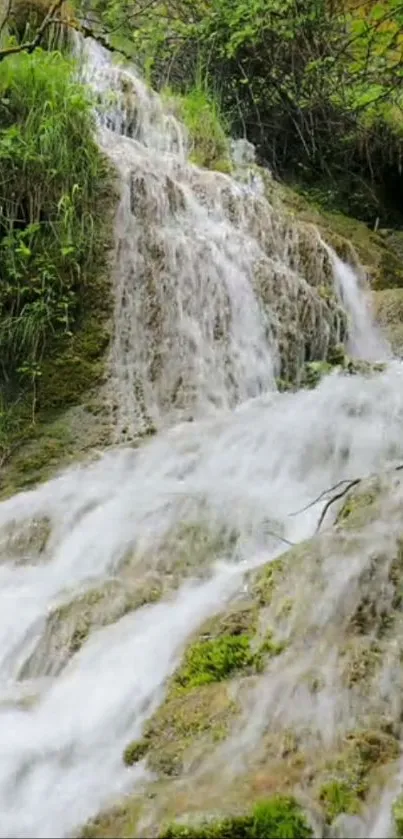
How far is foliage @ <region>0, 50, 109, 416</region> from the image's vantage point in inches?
199

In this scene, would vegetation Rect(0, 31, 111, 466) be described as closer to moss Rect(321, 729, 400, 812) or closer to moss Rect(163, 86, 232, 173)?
moss Rect(163, 86, 232, 173)

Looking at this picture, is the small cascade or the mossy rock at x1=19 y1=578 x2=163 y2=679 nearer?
the mossy rock at x1=19 y1=578 x2=163 y2=679


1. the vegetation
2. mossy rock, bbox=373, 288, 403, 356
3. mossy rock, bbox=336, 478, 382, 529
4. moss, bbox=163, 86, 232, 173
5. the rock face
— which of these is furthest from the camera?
moss, bbox=163, 86, 232, 173

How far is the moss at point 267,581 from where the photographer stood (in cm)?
263

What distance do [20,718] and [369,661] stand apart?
1.08m

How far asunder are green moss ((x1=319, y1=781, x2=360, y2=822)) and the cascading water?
10.7 inches

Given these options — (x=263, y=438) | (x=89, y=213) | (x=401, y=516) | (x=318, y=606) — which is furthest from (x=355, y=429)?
(x=89, y=213)

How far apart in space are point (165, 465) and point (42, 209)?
2.12 meters

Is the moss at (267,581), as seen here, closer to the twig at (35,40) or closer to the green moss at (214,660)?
the green moss at (214,660)

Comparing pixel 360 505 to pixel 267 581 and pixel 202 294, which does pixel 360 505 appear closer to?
pixel 267 581

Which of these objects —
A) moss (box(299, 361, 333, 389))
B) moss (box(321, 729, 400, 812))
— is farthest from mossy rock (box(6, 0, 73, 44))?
moss (box(321, 729, 400, 812))

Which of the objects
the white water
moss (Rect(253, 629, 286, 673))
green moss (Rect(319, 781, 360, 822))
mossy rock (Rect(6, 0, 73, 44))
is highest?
mossy rock (Rect(6, 0, 73, 44))

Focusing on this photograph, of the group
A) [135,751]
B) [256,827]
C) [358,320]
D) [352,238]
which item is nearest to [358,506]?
[135,751]

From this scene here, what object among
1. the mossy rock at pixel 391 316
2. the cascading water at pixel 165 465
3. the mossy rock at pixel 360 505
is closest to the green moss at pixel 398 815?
the cascading water at pixel 165 465
